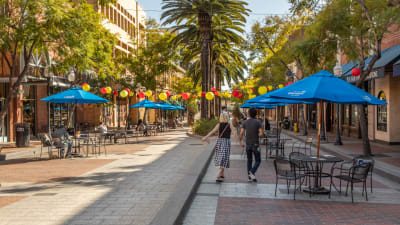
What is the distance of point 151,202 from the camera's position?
6.89m

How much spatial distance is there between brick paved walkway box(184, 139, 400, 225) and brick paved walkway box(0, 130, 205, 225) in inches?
35.0

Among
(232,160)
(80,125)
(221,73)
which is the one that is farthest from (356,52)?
(221,73)

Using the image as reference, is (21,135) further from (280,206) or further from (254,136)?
(280,206)

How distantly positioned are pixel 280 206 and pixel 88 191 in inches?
164

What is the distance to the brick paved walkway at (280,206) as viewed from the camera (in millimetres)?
A: 6152

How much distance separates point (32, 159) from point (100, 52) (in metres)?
8.03

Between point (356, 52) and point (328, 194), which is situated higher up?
point (356, 52)

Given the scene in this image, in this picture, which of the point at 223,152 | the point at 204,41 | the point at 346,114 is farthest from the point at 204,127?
the point at 223,152

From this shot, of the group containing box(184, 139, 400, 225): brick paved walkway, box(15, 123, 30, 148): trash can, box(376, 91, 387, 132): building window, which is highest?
box(376, 91, 387, 132): building window

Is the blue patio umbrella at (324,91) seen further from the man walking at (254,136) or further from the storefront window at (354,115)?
the storefront window at (354,115)

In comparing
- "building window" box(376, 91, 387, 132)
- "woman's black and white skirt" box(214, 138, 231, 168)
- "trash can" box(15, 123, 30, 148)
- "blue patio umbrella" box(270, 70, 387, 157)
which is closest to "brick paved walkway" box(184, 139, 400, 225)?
"woman's black and white skirt" box(214, 138, 231, 168)

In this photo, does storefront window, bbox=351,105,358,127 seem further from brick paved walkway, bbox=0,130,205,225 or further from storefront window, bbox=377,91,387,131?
brick paved walkway, bbox=0,130,205,225

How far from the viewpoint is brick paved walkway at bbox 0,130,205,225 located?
598 centimetres

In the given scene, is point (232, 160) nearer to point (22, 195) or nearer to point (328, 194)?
point (328, 194)
